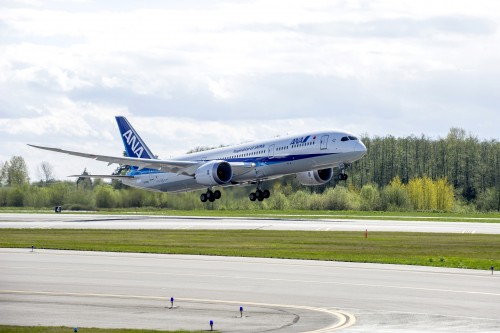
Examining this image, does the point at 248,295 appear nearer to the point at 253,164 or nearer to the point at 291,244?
the point at 291,244

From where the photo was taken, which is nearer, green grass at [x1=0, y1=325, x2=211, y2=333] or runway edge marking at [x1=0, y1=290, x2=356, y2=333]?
green grass at [x1=0, y1=325, x2=211, y2=333]

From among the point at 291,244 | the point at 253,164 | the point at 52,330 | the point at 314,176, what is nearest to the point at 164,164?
the point at 253,164

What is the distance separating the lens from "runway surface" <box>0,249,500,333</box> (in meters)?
20.8

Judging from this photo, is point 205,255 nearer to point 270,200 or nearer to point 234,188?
point 234,188

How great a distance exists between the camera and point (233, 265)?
34.4m

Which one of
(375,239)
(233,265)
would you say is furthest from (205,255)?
(375,239)

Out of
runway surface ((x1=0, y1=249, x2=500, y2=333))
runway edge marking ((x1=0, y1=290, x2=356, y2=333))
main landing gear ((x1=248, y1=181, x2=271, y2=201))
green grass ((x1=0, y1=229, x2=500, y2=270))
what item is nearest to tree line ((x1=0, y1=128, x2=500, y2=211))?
main landing gear ((x1=248, y1=181, x2=271, y2=201))

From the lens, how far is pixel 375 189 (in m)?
112

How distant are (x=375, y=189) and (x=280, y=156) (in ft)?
138

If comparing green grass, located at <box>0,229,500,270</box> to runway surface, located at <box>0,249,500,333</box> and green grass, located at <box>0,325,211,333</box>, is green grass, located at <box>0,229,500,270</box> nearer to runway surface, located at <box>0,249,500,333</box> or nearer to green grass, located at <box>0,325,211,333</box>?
runway surface, located at <box>0,249,500,333</box>

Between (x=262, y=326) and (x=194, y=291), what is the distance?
6509 mm

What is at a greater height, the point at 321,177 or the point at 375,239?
the point at 321,177

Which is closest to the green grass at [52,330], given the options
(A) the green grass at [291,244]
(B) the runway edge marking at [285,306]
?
(B) the runway edge marking at [285,306]

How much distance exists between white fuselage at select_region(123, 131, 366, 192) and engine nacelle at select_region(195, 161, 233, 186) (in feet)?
3.09
